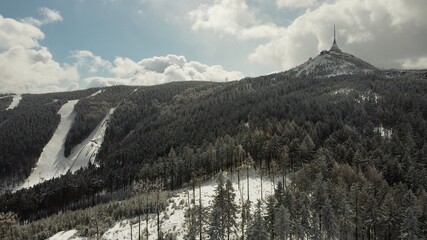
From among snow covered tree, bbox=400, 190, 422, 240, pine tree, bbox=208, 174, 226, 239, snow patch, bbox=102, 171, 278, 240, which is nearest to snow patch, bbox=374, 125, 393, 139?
snow patch, bbox=102, 171, 278, 240

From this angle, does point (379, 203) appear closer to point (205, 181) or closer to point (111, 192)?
point (205, 181)

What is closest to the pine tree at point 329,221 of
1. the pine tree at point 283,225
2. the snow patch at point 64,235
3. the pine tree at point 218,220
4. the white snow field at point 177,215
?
the pine tree at point 283,225

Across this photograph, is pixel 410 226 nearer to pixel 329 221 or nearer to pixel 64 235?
pixel 329 221

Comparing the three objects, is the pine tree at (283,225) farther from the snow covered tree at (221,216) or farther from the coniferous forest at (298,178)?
the snow covered tree at (221,216)

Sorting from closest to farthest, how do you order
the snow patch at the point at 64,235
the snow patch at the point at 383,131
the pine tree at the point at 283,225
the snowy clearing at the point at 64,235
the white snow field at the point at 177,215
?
the pine tree at the point at 283,225, the white snow field at the point at 177,215, the snow patch at the point at 64,235, the snowy clearing at the point at 64,235, the snow patch at the point at 383,131

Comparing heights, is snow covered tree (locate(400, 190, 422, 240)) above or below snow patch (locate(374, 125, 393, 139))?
below

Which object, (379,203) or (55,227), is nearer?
(379,203)

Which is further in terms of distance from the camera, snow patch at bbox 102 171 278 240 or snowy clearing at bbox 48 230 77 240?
snowy clearing at bbox 48 230 77 240

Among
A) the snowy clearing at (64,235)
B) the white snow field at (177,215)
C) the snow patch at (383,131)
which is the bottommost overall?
the snowy clearing at (64,235)

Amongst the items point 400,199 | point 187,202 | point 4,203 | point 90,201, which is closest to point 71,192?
point 90,201

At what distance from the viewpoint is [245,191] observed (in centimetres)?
9762

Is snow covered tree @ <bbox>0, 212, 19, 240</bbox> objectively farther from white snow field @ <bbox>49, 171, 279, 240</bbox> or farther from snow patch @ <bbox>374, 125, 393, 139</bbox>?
snow patch @ <bbox>374, 125, 393, 139</bbox>

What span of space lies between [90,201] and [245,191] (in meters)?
80.2

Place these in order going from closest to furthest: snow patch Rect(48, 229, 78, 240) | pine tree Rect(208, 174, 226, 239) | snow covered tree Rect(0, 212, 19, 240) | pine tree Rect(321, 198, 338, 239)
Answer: pine tree Rect(208, 174, 226, 239) < pine tree Rect(321, 198, 338, 239) < snow covered tree Rect(0, 212, 19, 240) < snow patch Rect(48, 229, 78, 240)
